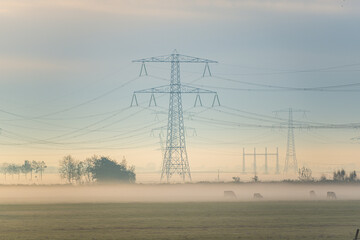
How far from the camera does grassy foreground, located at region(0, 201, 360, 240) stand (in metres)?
63.7

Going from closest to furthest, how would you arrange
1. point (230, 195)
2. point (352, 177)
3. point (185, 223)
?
point (185, 223)
point (230, 195)
point (352, 177)

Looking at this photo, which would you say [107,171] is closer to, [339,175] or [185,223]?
[339,175]

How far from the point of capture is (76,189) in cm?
16100

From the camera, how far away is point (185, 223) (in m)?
76.4

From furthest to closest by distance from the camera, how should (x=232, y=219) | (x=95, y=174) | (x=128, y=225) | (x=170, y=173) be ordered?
(x=95, y=174)
(x=170, y=173)
(x=232, y=219)
(x=128, y=225)

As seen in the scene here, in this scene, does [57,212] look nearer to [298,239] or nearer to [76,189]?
[298,239]

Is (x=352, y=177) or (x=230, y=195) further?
(x=352, y=177)

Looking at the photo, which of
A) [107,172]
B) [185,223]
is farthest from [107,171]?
[185,223]

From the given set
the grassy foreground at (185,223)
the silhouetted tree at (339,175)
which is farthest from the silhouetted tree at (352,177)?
the grassy foreground at (185,223)

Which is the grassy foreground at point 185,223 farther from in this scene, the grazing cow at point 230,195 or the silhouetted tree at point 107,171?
the silhouetted tree at point 107,171

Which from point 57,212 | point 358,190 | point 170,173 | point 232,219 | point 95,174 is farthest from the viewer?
point 95,174

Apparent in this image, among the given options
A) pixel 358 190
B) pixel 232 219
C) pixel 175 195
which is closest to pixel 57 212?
Answer: pixel 232 219

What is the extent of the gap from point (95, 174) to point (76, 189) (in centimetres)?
1877

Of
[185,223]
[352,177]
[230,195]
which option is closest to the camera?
[185,223]
